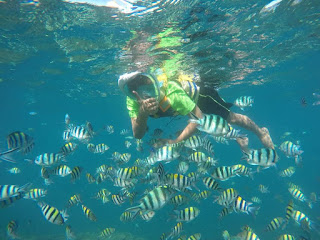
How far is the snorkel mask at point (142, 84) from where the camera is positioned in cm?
486

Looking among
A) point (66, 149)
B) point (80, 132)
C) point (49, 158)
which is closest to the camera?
point (49, 158)

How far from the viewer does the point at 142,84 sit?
5.00 m

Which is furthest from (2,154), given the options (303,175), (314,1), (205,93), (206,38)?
(303,175)

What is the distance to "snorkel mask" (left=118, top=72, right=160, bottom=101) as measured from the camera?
4863 mm

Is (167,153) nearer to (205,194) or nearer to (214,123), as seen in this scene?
(214,123)

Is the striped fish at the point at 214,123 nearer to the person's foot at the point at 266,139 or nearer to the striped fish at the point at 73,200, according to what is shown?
the person's foot at the point at 266,139

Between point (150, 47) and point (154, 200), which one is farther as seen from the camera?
point (150, 47)

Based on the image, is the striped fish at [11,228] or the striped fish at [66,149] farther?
the striped fish at [66,149]

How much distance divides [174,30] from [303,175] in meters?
53.8

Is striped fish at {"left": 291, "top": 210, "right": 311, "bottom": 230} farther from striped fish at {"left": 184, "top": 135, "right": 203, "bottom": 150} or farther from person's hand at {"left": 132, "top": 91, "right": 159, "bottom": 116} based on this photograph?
person's hand at {"left": 132, "top": 91, "right": 159, "bottom": 116}

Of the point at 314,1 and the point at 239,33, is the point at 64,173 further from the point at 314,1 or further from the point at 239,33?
the point at 314,1

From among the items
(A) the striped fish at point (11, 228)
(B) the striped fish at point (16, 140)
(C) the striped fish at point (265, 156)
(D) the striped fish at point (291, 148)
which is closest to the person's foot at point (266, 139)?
(D) the striped fish at point (291, 148)

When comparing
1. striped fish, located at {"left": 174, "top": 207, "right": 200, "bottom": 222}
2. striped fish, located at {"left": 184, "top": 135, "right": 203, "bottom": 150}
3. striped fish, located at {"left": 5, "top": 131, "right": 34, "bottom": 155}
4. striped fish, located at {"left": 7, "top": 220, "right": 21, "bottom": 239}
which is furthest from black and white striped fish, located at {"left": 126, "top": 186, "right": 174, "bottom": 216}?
striped fish, located at {"left": 7, "top": 220, "right": 21, "bottom": 239}

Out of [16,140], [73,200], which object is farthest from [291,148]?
[16,140]
